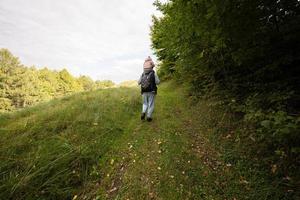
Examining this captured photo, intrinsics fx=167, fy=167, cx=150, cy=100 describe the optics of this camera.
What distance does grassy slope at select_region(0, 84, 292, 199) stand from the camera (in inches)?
124

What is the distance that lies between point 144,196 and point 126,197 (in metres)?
0.35

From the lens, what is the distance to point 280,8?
149 inches

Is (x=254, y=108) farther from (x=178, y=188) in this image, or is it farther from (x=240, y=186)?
(x=178, y=188)

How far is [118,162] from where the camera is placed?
14.1ft

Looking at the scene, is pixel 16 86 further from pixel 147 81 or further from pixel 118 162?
pixel 118 162

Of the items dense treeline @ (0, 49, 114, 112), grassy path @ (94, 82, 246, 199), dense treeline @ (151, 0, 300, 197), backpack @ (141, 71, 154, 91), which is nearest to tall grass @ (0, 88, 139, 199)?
grassy path @ (94, 82, 246, 199)

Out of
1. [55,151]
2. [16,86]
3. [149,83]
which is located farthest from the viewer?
[16,86]

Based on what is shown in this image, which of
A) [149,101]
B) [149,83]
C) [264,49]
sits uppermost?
[264,49]

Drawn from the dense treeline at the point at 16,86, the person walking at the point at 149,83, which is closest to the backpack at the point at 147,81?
the person walking at the point at 149,83

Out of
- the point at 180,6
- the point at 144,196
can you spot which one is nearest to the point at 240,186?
the point at 144,196

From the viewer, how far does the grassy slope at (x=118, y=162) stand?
3.15 meters

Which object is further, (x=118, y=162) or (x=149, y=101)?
(x=149, y=101)

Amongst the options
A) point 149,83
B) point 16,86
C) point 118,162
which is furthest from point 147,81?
point 16,86

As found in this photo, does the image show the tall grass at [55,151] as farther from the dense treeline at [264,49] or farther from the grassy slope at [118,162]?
the dense treeline at [264,49]
